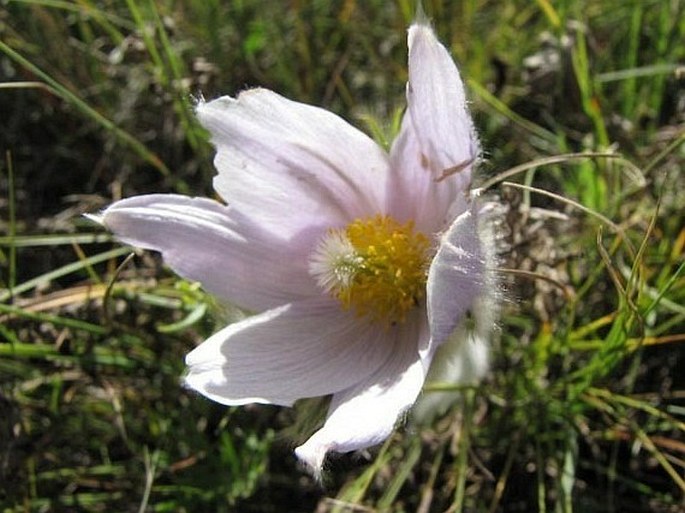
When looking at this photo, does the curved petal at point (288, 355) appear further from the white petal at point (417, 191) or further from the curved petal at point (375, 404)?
the white petal at point (417, 191)

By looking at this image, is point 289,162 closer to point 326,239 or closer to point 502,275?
point 326,239

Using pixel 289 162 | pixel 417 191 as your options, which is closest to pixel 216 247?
pixel 289 162

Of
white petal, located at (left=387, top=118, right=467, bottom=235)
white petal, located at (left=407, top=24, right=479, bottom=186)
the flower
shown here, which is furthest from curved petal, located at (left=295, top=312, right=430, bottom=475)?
white petal, located at (left=407, top=24, right=479, bottom=186)

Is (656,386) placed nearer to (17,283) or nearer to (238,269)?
(238,269)

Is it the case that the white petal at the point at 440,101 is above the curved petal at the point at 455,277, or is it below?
above

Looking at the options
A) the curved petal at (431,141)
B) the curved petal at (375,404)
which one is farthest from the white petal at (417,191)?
the curved petal at (375,404)

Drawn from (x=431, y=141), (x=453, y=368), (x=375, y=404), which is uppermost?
(x=431, y=141)
